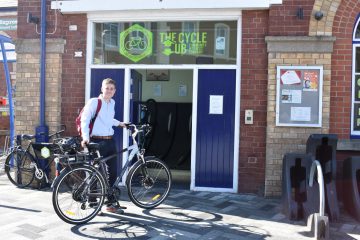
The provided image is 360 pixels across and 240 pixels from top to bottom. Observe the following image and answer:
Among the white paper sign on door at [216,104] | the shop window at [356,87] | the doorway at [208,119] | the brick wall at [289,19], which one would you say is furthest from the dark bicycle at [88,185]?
the shop window at [356,87]

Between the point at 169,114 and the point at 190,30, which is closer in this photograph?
the point at 190,30

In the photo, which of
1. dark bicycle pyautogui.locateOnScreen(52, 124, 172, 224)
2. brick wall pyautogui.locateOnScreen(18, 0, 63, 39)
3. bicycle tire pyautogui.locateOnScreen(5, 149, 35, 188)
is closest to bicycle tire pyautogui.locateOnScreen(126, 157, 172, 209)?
dark bicycle pyautogui.locateOnScreen(52, 124, 172, 224)

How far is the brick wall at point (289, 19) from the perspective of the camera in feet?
20.9

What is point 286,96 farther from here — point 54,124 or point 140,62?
point 54,124

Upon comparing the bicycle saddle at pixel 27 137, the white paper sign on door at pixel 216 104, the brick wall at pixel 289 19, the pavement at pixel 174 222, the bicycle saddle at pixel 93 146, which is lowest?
the pavement at pixel 174 222

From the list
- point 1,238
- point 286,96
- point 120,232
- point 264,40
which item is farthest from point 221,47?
point 1,238

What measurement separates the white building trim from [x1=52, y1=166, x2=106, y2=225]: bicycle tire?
10.3ft

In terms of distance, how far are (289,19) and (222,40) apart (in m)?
1.15

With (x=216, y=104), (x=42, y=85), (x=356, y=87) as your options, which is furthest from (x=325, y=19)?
(x=42, y=85)

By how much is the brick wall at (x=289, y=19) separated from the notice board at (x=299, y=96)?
1.89ft

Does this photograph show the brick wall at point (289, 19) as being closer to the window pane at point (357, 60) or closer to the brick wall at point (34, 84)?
the window pane at point (357, 60)

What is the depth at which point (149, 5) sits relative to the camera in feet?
22.2

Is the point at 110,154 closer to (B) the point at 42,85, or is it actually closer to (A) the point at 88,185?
(A) the point at 88,185

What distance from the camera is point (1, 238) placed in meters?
4.41
